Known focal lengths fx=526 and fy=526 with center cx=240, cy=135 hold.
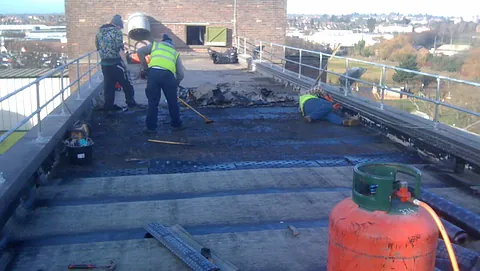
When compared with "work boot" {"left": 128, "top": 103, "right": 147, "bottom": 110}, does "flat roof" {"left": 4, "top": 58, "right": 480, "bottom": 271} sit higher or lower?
lower

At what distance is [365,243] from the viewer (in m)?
2.95

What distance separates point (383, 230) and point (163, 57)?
639 cm

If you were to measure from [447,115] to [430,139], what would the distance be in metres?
19.1

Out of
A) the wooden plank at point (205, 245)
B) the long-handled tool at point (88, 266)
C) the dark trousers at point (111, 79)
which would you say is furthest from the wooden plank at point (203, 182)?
the dark trousers at point (111, 79)

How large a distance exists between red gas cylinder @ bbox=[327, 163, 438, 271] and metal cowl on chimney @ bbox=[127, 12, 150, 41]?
74.8 feet

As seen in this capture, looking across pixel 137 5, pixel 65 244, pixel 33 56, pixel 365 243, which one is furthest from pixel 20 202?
pixel 33 56

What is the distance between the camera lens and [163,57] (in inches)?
342

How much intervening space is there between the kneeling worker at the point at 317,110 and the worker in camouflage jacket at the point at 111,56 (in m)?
3.73

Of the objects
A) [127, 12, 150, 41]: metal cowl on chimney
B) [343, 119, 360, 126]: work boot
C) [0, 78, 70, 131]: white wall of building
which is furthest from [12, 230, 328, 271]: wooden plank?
[0, 78, 70, 131]: white wall of building

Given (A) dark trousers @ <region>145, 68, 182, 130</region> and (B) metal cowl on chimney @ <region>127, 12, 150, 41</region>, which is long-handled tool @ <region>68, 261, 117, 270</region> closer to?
(A) dark trousers @ <region>145, 68, 182, 130</region>

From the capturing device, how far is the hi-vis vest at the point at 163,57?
8.68 m

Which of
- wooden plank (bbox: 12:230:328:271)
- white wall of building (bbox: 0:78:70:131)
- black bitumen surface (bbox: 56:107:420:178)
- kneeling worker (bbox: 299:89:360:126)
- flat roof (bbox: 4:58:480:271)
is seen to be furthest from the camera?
white wall of building (bbox: 0:78:70:131)

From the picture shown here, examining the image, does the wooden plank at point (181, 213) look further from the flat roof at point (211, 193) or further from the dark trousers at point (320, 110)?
the dark trousers at point (320, 110)

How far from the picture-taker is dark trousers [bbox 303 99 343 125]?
9852 mm
